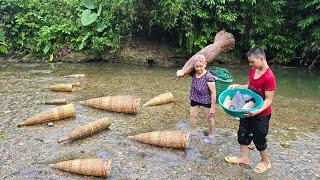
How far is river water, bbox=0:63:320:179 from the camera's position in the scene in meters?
5.14

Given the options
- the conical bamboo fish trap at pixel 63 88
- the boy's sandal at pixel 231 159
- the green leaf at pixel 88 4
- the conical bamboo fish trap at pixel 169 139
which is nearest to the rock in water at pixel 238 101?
the boy's sandal at pixel 231 159

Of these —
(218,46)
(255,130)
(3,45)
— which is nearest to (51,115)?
(255,130)

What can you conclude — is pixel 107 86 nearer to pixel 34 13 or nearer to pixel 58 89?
pixel 58 89

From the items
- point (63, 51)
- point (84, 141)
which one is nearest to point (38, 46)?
point (63, 51)

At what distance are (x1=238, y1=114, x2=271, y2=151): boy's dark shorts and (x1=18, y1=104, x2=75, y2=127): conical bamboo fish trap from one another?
2.98m

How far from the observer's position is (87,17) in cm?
1253

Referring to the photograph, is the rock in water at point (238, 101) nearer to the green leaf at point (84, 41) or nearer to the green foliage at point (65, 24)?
the green foliage at point (65, 24)

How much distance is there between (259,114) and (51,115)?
340cm

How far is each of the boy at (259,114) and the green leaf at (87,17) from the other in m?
8.21

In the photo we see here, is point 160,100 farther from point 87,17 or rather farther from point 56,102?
point 87,17

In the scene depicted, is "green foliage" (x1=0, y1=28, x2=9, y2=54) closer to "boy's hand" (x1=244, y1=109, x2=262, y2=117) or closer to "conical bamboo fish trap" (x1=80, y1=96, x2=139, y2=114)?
"conical bamboo fish trap" (x1=80, y1=96, x2=139, y2=114)

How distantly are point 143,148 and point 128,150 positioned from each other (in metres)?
0.22

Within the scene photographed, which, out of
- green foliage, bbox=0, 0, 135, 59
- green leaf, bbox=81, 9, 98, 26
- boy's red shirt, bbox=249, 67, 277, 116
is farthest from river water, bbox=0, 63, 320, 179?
Answer: green leaf, bbox=81, 9, 98, 26

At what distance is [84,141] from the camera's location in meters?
5.91
